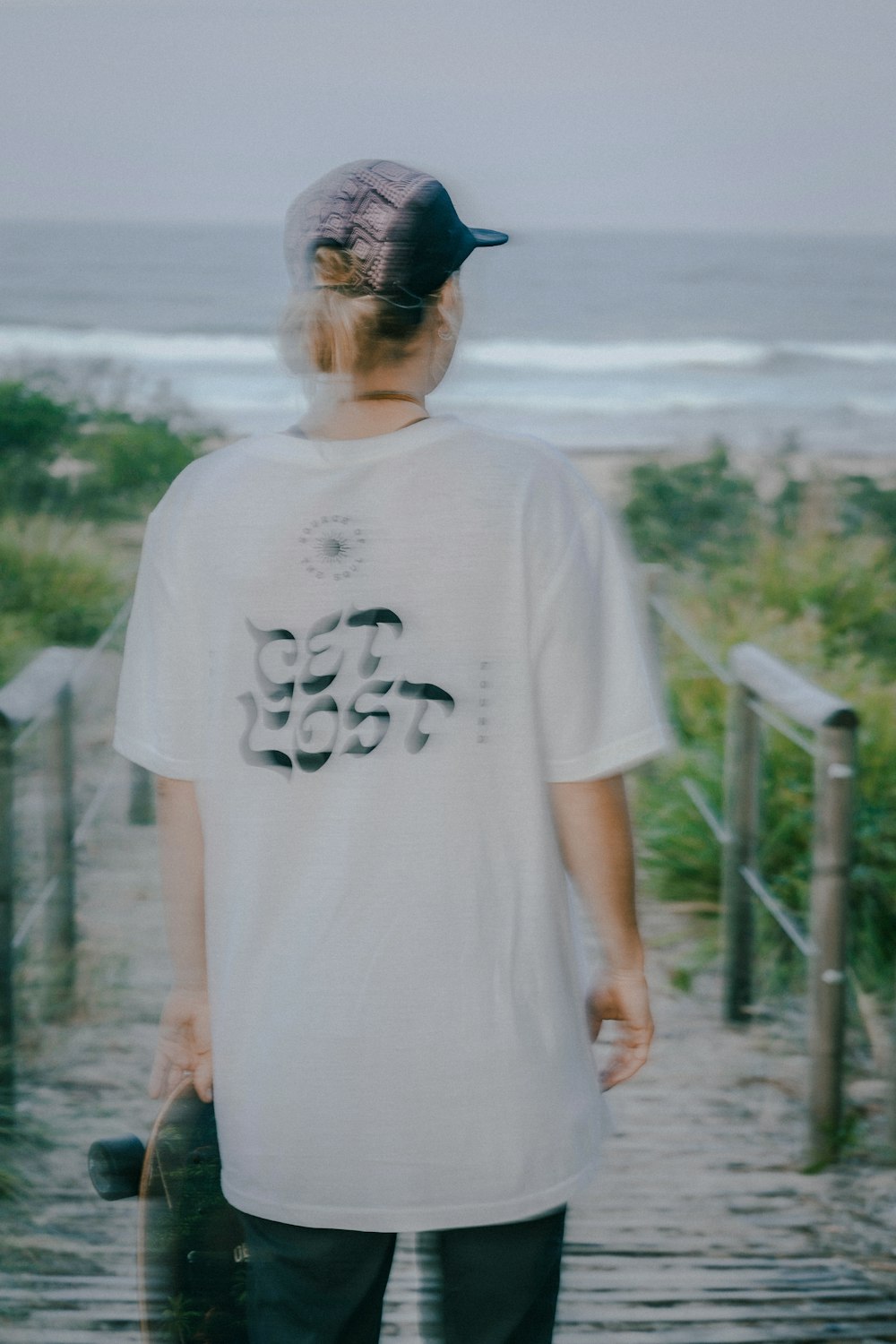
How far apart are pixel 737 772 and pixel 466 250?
1908 mm

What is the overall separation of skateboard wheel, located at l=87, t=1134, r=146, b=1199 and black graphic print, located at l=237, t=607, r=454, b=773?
0.48 meters

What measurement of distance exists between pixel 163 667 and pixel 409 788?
246 millimetres

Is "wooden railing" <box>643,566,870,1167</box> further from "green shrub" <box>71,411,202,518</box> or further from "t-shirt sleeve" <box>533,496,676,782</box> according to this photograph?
"green shrub" <box>71,411,202,518</box>

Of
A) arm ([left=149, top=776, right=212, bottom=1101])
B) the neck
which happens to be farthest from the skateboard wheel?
the neck

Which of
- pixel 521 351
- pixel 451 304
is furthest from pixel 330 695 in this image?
pixel 521 351

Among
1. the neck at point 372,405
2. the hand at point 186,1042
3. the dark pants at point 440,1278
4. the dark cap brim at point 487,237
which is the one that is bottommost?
the dark pants at point 440,1278

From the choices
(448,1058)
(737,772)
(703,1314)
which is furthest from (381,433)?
(737,772)

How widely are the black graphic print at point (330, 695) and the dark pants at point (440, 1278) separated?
1.27ft

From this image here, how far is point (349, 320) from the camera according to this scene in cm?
103

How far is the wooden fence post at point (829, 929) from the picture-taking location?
7.20 ft

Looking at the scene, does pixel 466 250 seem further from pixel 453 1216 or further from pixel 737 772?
pixel 737 772

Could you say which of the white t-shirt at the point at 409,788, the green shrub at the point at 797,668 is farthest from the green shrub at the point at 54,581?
the white t-shirt at the point at 409,788

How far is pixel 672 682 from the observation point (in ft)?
14.3

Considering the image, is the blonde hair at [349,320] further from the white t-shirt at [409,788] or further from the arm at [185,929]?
the arm at [185,929]
